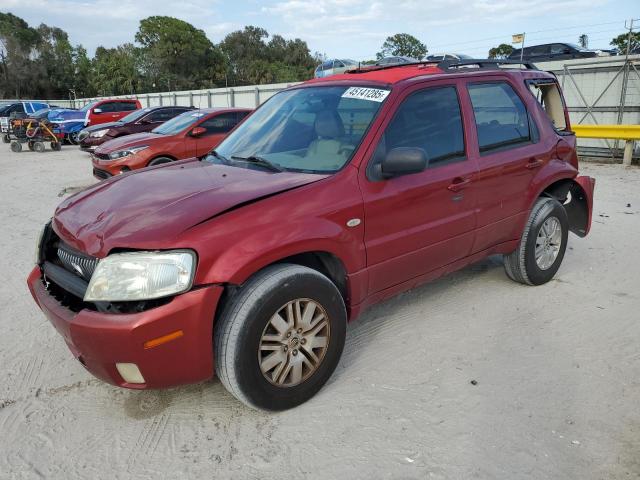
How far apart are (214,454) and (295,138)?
2.00 metres

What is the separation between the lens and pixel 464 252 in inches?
147

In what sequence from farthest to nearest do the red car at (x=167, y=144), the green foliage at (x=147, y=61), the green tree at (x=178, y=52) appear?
the green tree at (x=178, y=52) → the green foliage at (x=147, y=61) → the red car at (x=167, y=144)

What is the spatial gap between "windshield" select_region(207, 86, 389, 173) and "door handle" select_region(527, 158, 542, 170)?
1536mm

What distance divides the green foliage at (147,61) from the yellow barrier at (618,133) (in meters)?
51.3

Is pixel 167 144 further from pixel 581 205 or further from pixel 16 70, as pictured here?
pixel 16 70

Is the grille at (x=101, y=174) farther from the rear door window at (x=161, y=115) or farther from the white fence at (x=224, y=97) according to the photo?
the white fence at (x=224, y=97)

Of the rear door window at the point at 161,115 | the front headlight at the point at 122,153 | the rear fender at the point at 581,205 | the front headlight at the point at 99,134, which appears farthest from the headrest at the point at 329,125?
the rear door window at the point at 161,115

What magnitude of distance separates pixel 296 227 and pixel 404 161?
0.76m

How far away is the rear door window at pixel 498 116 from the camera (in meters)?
3.75

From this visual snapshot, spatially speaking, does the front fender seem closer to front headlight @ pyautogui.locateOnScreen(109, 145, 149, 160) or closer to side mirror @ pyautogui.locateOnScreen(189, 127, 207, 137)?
front headlight @ pyautogui.locateOnScreen(109, 145, 149, 160)

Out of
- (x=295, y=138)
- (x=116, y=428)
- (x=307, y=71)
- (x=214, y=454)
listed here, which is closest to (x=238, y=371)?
(x=214, y=454)

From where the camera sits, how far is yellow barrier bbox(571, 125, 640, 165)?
10557 mm

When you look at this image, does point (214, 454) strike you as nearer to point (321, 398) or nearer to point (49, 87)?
point (321, 398)

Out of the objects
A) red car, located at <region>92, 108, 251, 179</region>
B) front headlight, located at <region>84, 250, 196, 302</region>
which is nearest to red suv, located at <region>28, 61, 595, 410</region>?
front headlight, located at <region>84, 250, 196, 302</region>
